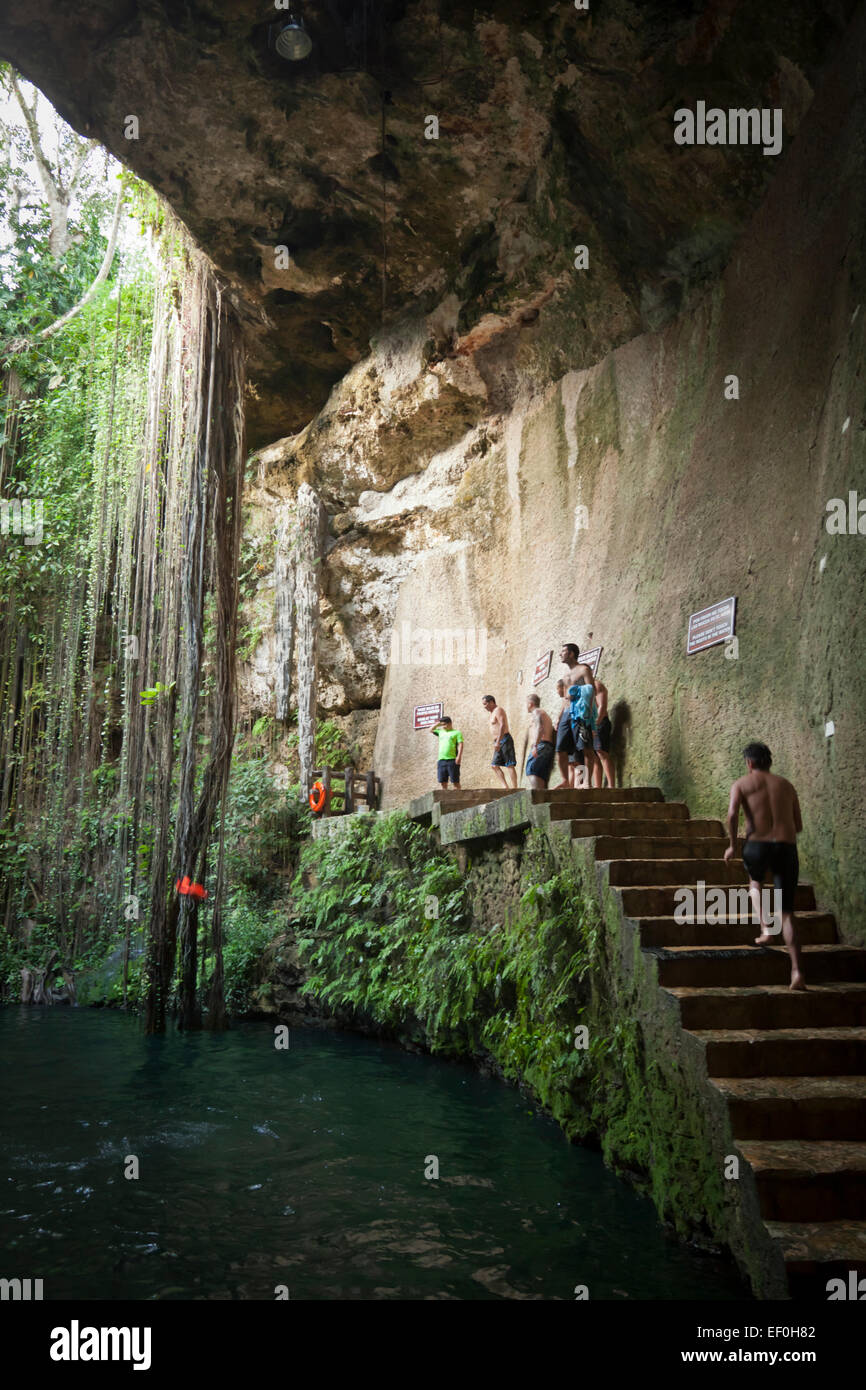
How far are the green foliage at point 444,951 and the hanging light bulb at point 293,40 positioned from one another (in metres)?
6.77

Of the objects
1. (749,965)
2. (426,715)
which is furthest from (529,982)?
(426,715)

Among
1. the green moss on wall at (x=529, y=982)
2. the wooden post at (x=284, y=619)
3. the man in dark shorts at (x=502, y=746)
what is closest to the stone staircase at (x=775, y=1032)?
the green moss on wall at (x=529, y=982)

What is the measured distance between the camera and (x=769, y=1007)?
14.5 feet

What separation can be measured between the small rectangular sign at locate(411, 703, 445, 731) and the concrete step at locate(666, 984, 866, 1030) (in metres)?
8.09

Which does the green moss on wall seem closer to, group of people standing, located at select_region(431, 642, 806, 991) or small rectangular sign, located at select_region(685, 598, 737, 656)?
group of people standing, located at select_region(431, 642, 806, 991)

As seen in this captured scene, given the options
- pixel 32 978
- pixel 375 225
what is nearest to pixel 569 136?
pixel 375 225

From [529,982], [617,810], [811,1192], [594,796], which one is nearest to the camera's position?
[811,1192]

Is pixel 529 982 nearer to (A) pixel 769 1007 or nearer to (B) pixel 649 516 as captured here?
(A) pixel 769 1007

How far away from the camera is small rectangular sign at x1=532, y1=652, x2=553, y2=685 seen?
10.5 m

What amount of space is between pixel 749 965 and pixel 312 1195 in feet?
8.06

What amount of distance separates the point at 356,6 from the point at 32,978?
39.4ft

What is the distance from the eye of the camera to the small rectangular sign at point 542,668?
34.5 ft

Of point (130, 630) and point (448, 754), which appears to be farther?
point (130, 630)

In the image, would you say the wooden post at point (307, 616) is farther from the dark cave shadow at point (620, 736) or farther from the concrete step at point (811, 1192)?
the concrete step at point (811, 1192)
